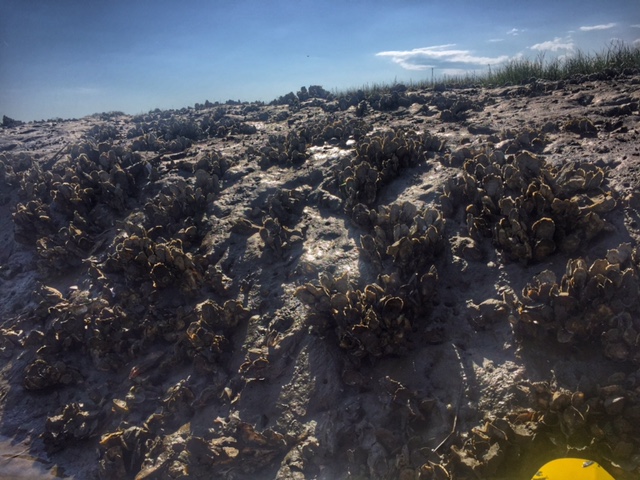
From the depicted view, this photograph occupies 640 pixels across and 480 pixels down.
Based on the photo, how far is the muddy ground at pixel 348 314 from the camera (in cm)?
348

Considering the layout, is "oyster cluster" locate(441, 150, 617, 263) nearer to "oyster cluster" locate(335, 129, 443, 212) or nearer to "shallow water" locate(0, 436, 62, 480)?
"oyster cluster" locate(335, 129, 443, 212)

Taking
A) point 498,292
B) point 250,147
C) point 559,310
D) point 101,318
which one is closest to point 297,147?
point 250,147

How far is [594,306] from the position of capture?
3.51 m

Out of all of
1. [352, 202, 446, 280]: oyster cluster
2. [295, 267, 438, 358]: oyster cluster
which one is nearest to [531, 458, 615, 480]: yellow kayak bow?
[295, 267, 438, 358]: oyster cluster

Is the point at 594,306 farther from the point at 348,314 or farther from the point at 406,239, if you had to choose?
the point at 348,314

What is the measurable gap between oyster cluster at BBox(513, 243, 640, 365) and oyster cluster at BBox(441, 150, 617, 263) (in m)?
0.49

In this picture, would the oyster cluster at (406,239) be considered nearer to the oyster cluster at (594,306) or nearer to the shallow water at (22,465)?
the oyster cluster at (594,306)

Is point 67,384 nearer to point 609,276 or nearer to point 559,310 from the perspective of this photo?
point 559,310

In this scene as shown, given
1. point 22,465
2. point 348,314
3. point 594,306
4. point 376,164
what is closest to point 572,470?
point 594,306

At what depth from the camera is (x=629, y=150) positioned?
5.21m

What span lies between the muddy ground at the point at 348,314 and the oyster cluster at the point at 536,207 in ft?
0.07

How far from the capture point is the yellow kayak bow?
103 inches

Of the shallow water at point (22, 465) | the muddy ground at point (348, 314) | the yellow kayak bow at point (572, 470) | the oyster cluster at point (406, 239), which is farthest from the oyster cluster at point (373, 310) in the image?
the shallow water at point (22, 465)

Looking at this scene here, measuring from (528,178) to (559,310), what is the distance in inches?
79.4
